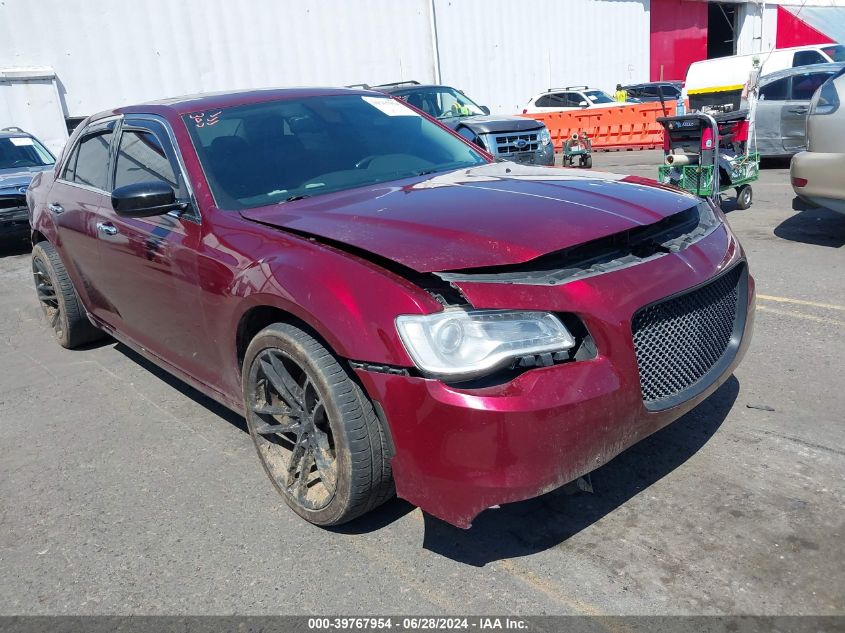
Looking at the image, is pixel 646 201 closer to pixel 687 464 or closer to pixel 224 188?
pixel 687 464

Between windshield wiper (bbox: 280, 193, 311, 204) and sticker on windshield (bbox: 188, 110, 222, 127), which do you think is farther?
sticker on windshield (bbox: 188, 110, 222, 127)

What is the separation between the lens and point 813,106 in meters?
6.56

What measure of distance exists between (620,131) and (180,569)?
16867mm

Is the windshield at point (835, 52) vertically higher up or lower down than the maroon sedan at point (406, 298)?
higher up

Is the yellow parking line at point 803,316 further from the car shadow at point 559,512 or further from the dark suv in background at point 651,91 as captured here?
the dark suv in background at point 651,91

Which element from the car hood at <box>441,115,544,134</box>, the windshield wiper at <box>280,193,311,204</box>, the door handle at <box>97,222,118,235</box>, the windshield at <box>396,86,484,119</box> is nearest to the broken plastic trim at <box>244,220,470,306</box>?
the windshield wiper at <box>280,193,311,204</box>

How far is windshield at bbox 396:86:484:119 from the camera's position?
11859 millimetres

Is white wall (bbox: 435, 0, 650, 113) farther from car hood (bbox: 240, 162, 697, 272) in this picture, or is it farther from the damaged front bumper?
the damaged front bumper

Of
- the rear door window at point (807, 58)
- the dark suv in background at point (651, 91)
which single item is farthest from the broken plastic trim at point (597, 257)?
the dark suv in background at point (651, 91)

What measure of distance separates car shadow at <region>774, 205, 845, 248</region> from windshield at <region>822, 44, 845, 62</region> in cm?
1088

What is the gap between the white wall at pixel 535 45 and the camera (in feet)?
77.0

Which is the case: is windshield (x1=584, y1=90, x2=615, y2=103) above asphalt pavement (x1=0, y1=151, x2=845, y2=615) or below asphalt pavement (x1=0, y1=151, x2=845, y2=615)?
above

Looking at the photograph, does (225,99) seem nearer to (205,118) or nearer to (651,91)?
(205,118)

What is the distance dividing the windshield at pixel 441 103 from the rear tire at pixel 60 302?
743 cm
